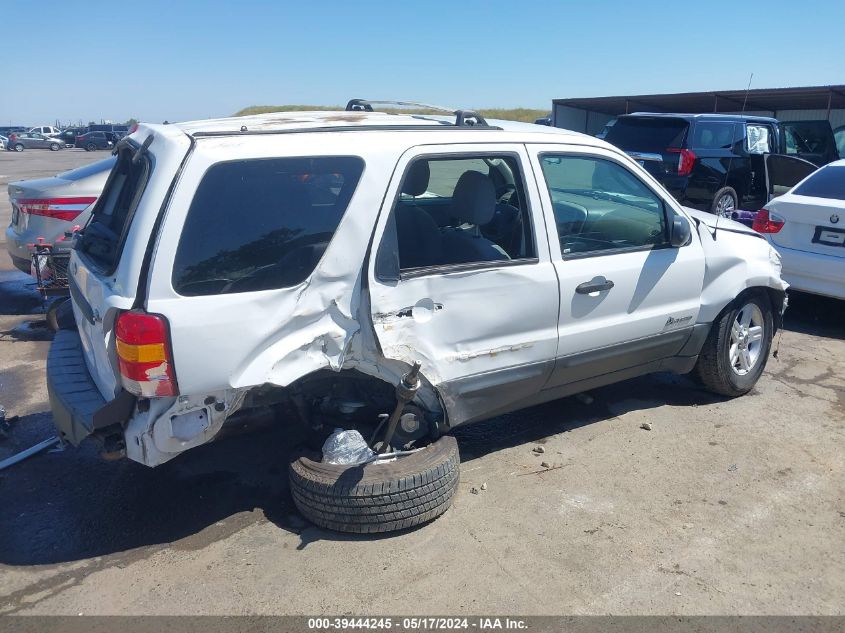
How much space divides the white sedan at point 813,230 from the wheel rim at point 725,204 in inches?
161

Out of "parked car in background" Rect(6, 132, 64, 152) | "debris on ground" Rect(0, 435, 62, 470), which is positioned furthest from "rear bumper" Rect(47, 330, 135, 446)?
"parked car in background" Rect(6, 132, 64, 152)

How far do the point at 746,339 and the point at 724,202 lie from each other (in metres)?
7.23

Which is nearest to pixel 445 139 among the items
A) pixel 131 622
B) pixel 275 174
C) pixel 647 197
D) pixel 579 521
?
pixel 275 174

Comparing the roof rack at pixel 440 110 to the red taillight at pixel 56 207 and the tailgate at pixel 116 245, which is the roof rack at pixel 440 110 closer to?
the tailgate at pixel 116 245

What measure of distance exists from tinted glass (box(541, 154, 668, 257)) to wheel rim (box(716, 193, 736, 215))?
7598mm

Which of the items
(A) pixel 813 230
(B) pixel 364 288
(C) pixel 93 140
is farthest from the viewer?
(C) pixel 93 140

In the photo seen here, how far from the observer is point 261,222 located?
123 inches

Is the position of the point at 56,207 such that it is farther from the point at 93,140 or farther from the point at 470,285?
the point at 93,140

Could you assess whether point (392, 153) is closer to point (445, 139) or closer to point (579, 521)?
point (445, 139)

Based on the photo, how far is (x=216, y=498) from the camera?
12.5 ft

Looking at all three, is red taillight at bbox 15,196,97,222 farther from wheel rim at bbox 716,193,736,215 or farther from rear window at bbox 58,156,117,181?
wheel rim at bbox 716,193,736,215

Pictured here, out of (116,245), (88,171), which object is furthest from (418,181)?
(88,171)

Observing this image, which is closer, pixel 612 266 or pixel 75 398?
pixel 75 398

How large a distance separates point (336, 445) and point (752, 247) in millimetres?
3161
